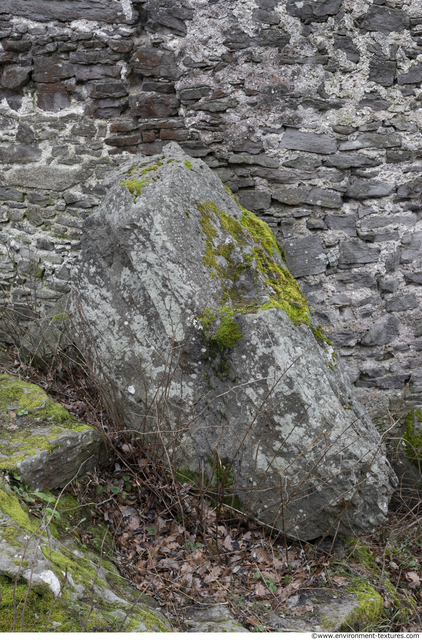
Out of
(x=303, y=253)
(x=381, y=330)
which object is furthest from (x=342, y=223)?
(x=381, y=330)

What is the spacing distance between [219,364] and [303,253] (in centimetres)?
157

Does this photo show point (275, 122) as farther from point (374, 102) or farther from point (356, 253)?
point (356, 253)

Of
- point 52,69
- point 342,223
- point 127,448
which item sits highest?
point 52,69

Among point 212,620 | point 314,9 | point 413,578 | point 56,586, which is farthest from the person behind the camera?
point 314,9

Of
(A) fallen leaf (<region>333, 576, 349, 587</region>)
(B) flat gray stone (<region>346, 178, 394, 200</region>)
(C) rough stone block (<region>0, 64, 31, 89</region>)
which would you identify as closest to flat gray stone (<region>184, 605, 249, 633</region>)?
(A) fallen leaf (<region>333, 576, 349, 587</region>)

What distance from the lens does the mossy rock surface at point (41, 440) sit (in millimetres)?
2371

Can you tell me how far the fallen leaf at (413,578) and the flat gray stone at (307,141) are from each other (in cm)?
318

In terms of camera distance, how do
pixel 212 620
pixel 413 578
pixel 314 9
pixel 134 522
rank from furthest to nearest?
pixel 314 9
pixel 413 578
pixel 134 522
pixel 212 620

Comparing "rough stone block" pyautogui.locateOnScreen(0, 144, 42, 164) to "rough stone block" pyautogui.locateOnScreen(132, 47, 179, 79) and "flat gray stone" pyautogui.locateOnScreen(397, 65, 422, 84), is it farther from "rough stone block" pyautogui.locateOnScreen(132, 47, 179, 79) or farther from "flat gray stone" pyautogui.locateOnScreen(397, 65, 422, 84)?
"flat gray stone" pyautogui.locateOnScreen(397, 65, 422, 84)

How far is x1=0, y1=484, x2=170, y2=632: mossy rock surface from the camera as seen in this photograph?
1605 mm

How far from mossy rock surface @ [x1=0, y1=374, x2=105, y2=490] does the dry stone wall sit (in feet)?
4.41

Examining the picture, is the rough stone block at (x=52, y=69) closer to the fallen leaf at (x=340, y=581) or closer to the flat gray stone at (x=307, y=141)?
the flat gray stone at (x=307, y=141)

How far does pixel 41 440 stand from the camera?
98.7 inches

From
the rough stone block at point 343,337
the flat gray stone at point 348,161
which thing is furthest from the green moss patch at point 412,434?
the flat gray stone at point 348,161
